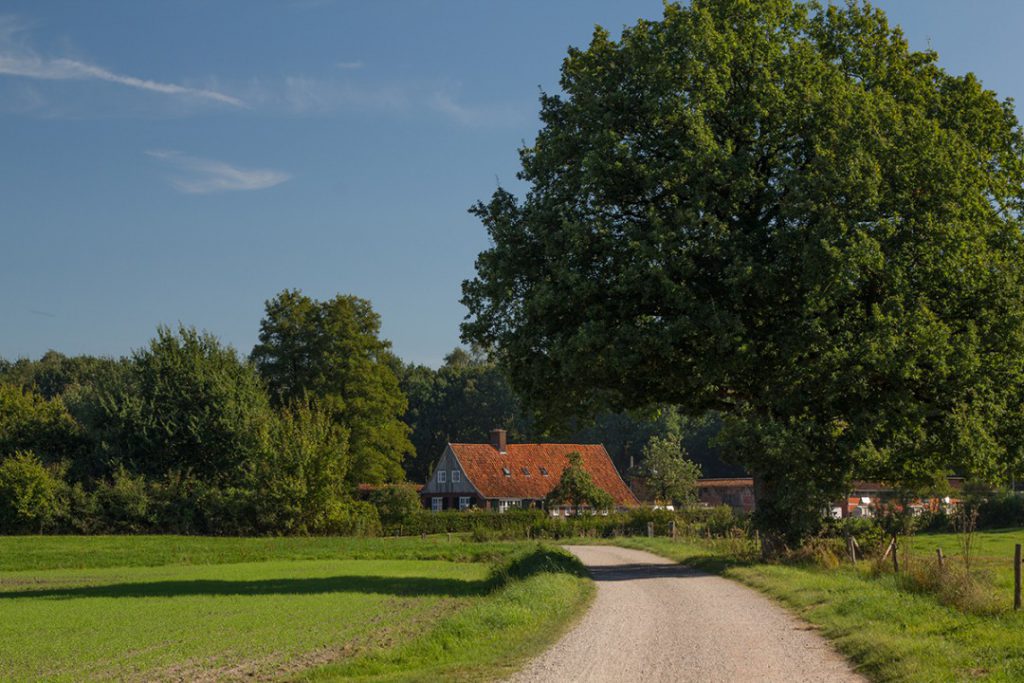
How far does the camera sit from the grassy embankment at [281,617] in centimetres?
1725

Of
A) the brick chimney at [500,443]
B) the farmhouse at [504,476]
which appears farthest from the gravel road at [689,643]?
the brick chimney at [500,443]

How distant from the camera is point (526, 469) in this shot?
10262cm

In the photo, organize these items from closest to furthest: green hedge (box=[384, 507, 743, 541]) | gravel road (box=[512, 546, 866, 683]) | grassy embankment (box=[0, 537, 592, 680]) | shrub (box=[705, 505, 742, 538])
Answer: gravel road (box=[512, 546, 866, 683])
grassy embankment (box=[0, 537, 592, 680])
shrub (box=[705, 505, 742, 538])
green hedge (box=[384, 507, 743, 541])

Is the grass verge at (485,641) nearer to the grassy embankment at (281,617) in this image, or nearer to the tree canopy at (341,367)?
the grassy embankment at (281,617)

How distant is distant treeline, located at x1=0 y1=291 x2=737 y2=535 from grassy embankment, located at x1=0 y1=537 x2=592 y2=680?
45.9 feet

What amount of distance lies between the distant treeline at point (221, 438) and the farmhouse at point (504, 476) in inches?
520

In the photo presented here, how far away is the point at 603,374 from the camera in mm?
32531

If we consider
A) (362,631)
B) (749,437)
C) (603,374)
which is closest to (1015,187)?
(749,437)

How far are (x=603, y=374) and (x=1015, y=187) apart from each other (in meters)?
14.6

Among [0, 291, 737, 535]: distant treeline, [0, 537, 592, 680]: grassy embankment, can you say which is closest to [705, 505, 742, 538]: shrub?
[0, 291, 737, 535]: distant treeline

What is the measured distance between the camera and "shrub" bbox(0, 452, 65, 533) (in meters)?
62.1

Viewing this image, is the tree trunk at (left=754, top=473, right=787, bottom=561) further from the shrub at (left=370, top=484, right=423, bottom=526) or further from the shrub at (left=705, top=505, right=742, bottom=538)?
the shrub at (left=370, top=484, right=423, bottom=526)

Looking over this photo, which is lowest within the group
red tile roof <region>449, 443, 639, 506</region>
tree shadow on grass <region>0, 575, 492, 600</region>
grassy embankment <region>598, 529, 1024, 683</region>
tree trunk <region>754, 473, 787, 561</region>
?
tree shadow on grass <region>0, 575, 492, 600</region>

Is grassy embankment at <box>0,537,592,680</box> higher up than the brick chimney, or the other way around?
the brick chimney
